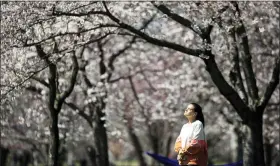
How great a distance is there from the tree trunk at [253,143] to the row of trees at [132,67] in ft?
0.07

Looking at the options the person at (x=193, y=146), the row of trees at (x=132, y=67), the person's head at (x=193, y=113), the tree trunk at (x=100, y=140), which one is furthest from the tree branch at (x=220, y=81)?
the tree trunk at (x=100, y=140)

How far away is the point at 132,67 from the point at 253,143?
37.3 feet

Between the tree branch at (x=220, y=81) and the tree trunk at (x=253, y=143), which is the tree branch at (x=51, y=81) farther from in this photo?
the tree trunk at (x=253, y=143)

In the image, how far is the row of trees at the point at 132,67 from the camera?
39.3ft

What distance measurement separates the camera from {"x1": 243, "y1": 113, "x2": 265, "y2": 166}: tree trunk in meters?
12.6

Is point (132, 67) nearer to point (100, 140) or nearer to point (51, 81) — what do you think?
point (100, 140)

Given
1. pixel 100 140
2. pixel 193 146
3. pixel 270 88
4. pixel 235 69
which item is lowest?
pixel 193 146

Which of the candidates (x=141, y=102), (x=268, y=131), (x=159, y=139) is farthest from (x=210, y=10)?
(x=159, y=139)

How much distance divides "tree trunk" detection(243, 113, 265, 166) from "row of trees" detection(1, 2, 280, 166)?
22 millimetres

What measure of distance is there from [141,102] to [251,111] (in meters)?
13.0

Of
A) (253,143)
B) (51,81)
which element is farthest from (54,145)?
(253,143)

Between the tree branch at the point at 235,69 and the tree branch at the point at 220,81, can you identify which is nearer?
the tree branch at the point at 220,81

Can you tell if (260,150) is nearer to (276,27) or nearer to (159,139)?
(276,27)

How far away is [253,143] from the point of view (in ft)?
41.5
